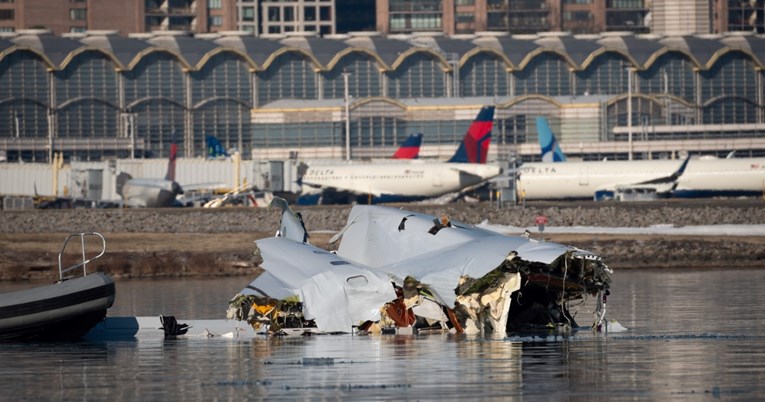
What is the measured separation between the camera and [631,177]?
113375mm

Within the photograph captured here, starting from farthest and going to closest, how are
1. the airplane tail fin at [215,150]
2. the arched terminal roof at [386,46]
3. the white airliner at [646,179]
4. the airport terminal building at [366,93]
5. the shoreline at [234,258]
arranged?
the arched terminal roof at [386,46] < the airport terminal building at [366,93] < the airplane tail fin at [215,150] < the white airliner at [646,179] < the shoreline at [234,258]

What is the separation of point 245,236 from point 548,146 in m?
66.9

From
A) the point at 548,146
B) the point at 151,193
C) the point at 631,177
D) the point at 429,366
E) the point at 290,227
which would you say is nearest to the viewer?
the point at 429,366

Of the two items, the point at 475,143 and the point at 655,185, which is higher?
the point at 475,143

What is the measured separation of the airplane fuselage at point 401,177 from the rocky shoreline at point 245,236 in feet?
67.5

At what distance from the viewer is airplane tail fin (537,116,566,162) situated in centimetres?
13300

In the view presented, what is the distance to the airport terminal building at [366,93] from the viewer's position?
15788cm

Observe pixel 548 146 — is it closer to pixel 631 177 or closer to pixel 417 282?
pixel 631 177

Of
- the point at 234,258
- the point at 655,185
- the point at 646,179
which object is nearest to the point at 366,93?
the point at 646,179

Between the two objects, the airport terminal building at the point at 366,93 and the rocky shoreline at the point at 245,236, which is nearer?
the rocky shoreline at the point at 245,236

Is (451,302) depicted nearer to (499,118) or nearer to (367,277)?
(367,277)

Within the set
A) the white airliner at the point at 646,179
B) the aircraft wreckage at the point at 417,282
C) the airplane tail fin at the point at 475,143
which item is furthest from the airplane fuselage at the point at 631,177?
the aircraft wreckage at the point at 417,282

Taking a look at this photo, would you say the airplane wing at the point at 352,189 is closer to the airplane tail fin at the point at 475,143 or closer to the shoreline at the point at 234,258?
the airplane tail fin at the point at 475,143

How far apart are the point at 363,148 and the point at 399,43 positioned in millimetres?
24079
